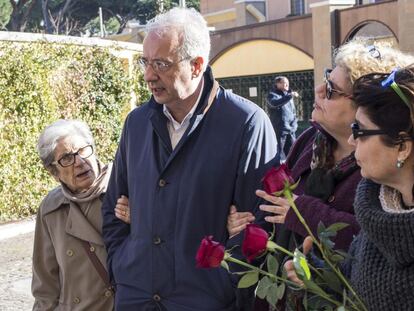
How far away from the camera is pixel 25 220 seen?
419 inches

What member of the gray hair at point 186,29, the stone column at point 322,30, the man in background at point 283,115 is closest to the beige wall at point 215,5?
the stone column at point 322,30

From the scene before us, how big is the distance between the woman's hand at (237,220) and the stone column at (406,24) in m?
17.0

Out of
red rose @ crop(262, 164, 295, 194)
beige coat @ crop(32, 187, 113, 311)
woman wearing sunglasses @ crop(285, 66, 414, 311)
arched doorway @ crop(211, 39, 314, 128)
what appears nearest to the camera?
woman wearing sunglasses @ crop(285, 66, 414, 311)

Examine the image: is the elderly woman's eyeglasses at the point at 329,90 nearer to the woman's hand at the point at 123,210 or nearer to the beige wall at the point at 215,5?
the woman's hand at the point at 123,210

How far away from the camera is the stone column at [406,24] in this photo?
62.4 feet

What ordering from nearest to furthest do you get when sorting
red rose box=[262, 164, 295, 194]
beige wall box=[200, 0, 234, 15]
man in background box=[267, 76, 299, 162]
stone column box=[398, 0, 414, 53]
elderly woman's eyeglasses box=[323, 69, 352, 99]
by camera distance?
red rose box=[262, 164, 295, 194] < elderly woman's eyeglasses box=[323, 69, 352, 99] < man in background box=[267, 76, 299, 162] < stone column box=[398, 0, 414, 53] < beige wall box=[200, 0, 234, 15]

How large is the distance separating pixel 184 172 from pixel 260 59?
2178cm

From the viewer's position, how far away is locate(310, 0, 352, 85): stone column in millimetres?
21859

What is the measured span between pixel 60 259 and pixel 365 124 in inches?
74.5

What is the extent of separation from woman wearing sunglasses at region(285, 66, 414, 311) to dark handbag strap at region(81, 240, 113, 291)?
5.17 feet

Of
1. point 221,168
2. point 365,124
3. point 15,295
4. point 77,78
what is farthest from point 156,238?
point 77,78

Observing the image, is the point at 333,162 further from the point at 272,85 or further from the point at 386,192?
the point at 272,85

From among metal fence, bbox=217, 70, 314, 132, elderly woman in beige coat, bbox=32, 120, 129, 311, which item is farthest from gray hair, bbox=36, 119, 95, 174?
metal fence, bbox=217, 70, 314, 132

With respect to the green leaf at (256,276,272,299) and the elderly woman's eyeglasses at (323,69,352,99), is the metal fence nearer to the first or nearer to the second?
the elderly woman's eyeglasses at (323,69,352,99)
